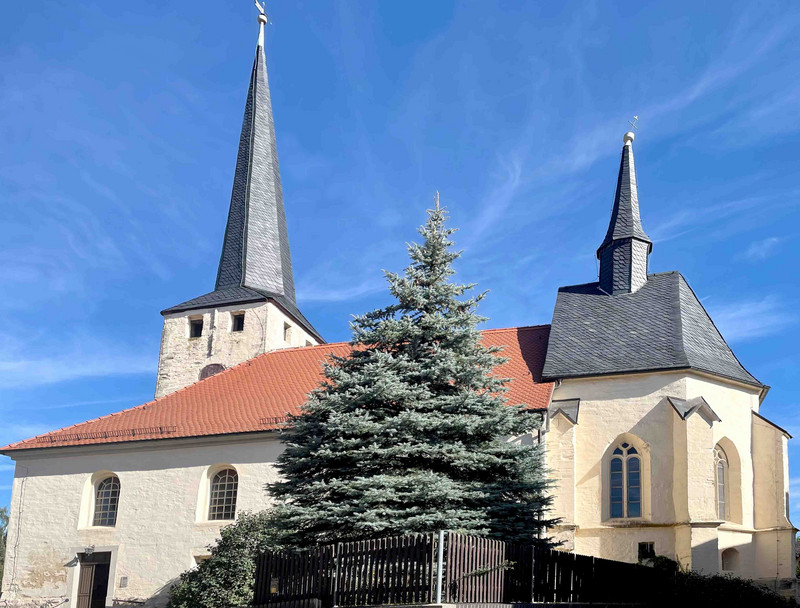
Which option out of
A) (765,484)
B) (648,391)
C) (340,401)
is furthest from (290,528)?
(765,484)

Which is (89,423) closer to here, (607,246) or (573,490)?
(573,490)

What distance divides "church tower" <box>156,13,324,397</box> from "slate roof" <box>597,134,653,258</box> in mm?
12083

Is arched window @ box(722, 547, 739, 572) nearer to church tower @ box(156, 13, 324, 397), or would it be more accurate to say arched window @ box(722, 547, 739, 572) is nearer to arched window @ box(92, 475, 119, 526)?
church tower @ box(156, 13, 324, 397)

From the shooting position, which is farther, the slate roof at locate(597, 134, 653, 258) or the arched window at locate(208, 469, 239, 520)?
the slate roof at locate(597, 134, 653, 258)

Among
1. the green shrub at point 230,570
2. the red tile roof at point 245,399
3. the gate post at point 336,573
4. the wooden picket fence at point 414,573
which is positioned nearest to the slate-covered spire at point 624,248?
the red tile roof at point 245,399

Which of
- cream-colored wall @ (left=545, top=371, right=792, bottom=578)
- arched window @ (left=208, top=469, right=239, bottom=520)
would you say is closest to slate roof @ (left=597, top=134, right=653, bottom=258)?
cream-colored wall @ (left=545, top=371, right=792, bottom=578)

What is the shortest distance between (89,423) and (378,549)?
17.7 m

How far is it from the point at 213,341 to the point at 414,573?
21.5 m

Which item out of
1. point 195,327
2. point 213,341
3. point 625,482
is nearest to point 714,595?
point 625,482

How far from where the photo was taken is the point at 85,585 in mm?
25547

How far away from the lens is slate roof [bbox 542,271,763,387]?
24.3 meters

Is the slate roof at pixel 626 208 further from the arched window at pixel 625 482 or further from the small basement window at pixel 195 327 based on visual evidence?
the small basement window at pixel 195 327

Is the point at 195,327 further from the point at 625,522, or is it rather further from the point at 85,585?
the point at 625,522

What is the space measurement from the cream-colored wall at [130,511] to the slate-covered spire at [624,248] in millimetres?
11307
